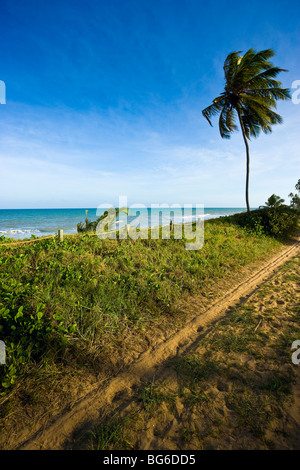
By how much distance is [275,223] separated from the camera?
10.7m

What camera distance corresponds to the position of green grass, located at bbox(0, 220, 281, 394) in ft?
8.68

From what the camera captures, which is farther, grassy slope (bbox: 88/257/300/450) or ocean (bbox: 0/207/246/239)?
ocean (bbox: 0/207/246/239)

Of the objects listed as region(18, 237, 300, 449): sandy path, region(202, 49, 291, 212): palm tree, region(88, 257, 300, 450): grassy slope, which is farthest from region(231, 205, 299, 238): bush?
region(88, 257, 300, 450): grassy slope

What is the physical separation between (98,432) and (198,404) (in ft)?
3.44

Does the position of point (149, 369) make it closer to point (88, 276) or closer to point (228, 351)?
point (228, 351)

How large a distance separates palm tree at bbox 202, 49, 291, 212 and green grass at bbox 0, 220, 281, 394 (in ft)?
30.0

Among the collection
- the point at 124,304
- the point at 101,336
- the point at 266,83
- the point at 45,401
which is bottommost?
the point at 45,401

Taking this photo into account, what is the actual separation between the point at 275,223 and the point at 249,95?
7.77 metres

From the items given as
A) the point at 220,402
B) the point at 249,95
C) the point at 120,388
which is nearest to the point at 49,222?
the point at 249,95

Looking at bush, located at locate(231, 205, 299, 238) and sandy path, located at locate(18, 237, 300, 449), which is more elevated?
bush, located at locate(231, 205, 299, 238)

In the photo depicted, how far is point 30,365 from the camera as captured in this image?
2473 mm

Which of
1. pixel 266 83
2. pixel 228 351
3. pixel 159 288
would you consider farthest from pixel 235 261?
pixel 266 83

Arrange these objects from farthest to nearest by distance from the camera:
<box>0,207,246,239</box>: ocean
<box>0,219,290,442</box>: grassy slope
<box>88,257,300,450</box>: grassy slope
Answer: <box>0,207,246,239</box>: ocean
<box>0,219,290,442</box>: grassy slope
<box>88,257,300,450</box>: grassy slope

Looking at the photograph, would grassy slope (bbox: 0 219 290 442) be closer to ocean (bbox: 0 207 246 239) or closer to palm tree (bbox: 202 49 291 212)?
ocean (bbox: 0 207 246 239)
